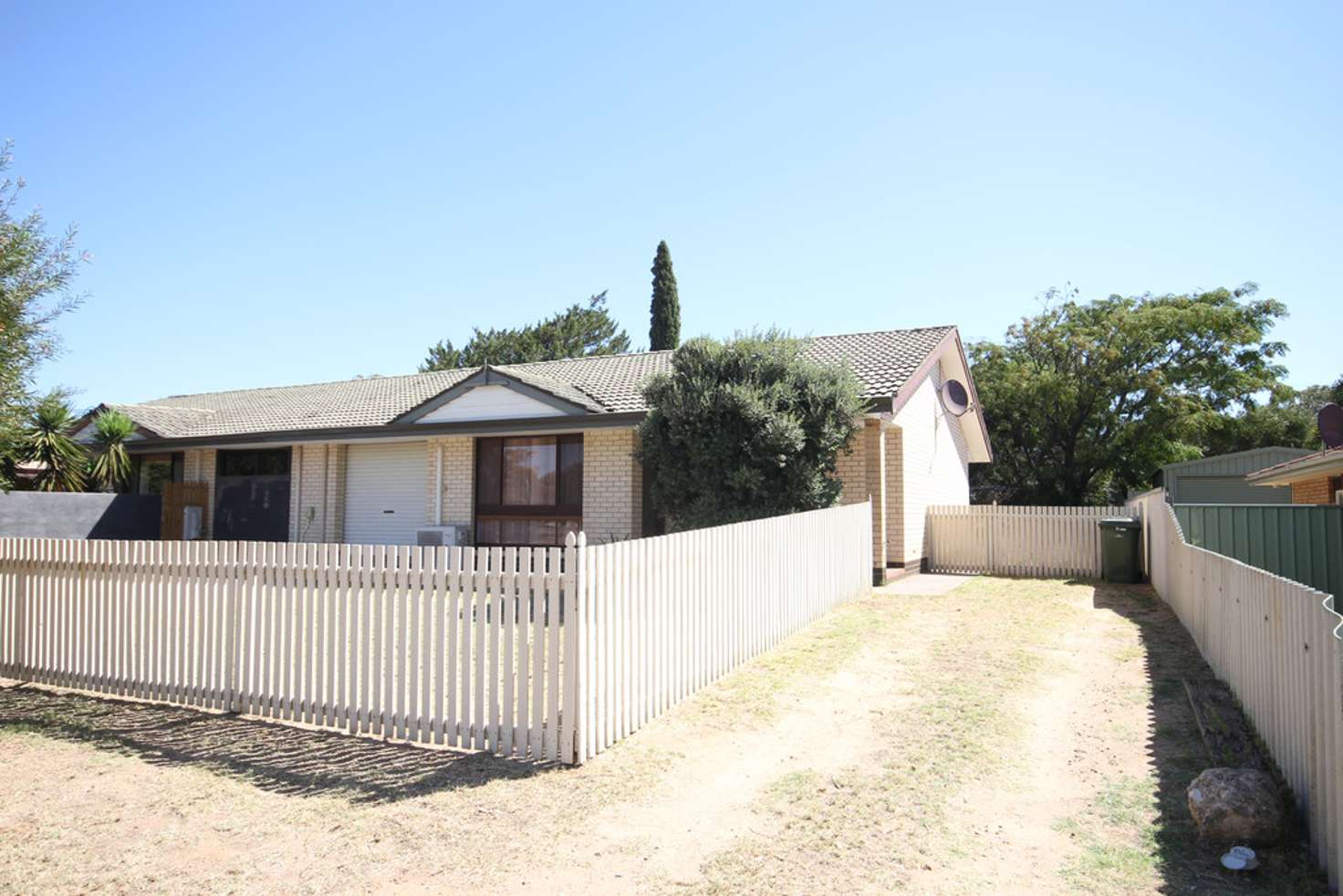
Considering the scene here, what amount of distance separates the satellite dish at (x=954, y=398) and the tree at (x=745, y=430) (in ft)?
20.9

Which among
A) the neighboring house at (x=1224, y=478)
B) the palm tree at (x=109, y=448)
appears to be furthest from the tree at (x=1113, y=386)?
the palm tree at (x=109, y=448)

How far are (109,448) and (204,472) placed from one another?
2.07 m

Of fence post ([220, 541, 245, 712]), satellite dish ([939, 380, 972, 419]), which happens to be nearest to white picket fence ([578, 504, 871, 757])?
fence post ([220, 541, 245, 712])

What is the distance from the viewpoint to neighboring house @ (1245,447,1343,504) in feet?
37.6

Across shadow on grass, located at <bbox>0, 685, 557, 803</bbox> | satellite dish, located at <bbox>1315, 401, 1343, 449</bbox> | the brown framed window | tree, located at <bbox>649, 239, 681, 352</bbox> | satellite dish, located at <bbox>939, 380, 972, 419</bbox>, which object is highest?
tree, located at <bbox>649, 239, 681, 352</bbox>

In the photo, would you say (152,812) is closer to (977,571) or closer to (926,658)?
(926,658)

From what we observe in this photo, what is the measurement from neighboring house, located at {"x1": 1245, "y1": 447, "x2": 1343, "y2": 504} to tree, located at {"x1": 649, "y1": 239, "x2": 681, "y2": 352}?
2600cm

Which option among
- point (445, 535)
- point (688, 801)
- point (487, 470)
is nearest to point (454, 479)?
point (487, 470)

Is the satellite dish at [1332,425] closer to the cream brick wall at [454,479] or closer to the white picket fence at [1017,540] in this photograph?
the white picket fence at [1017,540]

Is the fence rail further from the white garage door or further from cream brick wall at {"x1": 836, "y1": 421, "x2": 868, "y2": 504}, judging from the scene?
the white garage door

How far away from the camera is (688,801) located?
16.5 feet

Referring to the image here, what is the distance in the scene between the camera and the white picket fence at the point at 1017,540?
661 inches

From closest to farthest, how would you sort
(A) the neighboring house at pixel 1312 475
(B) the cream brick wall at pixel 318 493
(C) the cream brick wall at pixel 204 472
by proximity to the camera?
(A) the neighboring house at pixel 1312 475
(B) the cream brick wall at pixel 318 493
(C) the cream brick wall at pixel 204 472

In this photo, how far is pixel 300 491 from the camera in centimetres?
1994
